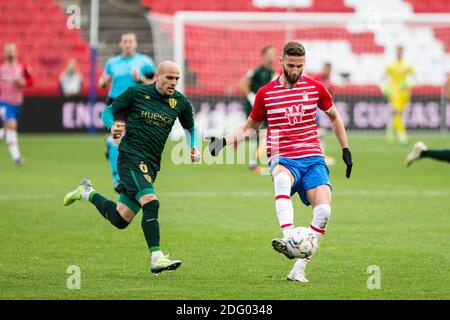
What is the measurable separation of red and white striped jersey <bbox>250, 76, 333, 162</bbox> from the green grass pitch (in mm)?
1167

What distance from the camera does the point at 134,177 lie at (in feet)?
33.0

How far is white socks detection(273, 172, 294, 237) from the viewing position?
9359mm

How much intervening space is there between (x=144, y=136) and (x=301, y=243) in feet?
6.68

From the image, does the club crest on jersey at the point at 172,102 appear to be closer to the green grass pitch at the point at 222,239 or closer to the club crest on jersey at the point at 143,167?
the club crest on jersey at the point at 143,167

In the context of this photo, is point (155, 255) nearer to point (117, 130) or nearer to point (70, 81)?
point (117, 130)

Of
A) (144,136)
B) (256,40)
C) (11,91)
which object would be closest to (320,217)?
(144,136)

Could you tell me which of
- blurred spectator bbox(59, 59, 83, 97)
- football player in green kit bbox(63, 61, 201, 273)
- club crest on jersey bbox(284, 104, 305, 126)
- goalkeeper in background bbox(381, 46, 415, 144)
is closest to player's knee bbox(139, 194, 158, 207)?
football player in green kit bbox(63, 61, 201, 273)

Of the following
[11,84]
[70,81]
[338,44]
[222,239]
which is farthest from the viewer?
[338,44]

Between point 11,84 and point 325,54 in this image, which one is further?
point 325,54

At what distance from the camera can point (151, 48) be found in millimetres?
33812

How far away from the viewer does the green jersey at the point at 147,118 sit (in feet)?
33.4

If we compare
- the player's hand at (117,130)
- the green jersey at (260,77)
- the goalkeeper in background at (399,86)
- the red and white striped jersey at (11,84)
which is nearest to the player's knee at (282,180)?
the player's hand at (117,130)

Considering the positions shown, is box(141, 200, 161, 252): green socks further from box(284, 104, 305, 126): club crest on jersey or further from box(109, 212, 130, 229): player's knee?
box(284, 104, 305, 126): club crest on jersey
